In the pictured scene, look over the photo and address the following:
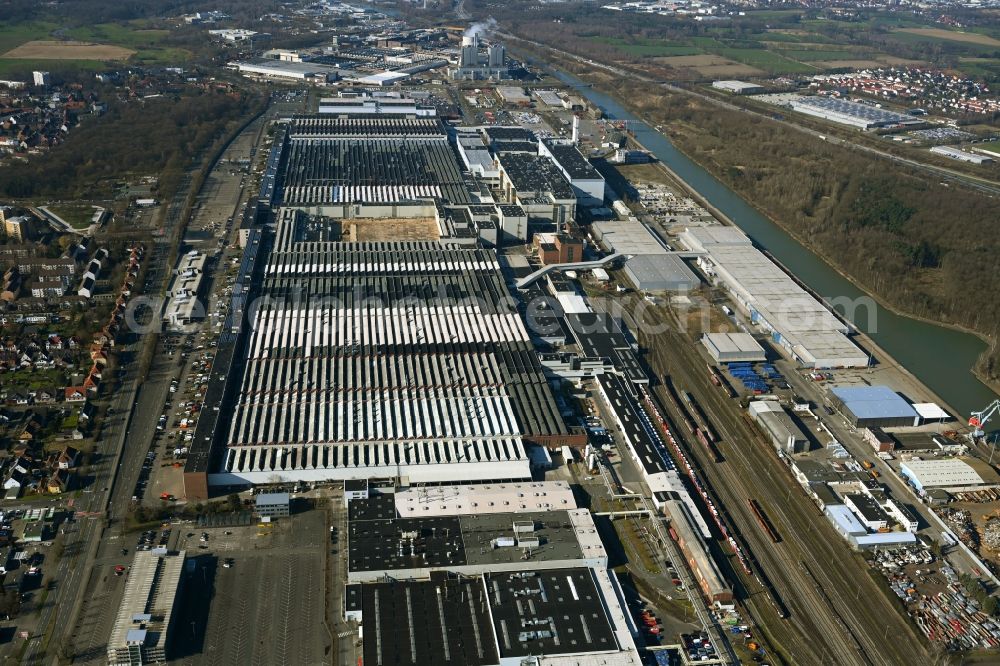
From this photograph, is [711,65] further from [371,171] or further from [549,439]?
[549,439]

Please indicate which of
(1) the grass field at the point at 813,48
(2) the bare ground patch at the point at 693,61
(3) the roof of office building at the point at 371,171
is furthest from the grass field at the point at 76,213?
(2) the bare ground patch at the point at 693,61

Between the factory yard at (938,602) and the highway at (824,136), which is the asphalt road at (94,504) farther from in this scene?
the highway at (824,136)

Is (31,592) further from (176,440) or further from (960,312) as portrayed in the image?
(960,312)

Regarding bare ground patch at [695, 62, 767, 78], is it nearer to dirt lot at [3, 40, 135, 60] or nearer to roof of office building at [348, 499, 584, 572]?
dirt lot at [3, 40, 135, 60]

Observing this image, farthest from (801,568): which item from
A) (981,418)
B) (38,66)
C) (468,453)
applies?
(38,66)

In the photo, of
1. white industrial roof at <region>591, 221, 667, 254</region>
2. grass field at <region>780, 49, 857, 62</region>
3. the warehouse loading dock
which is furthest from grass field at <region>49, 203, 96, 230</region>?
grass field at <region>780, 49, 857, 62</region>

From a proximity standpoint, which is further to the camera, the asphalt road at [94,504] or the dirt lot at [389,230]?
the dirt lot at [389,230]
